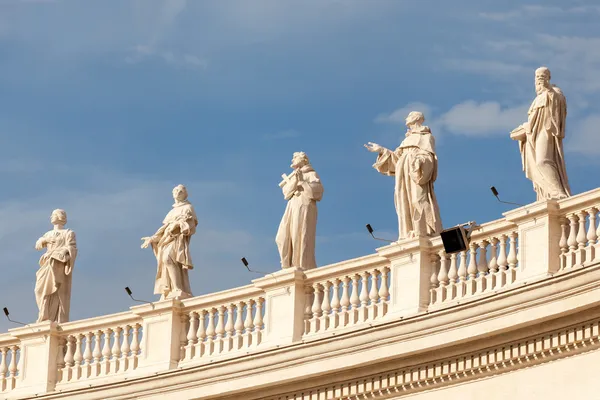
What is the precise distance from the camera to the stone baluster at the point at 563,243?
3597 centimetres

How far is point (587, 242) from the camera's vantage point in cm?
3584

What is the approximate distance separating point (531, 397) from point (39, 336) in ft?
37.4

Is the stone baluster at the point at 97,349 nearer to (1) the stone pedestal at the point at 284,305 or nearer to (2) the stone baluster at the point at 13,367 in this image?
(2) the stone baluster at the point at 13,367

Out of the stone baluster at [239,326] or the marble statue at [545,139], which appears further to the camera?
the stone baluster at [239,326]

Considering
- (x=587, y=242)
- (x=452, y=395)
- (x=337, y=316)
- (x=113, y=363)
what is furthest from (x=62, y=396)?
(x=587, y=242)

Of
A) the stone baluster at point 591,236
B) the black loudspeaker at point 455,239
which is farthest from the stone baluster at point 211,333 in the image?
the stone baluster at point 591,236

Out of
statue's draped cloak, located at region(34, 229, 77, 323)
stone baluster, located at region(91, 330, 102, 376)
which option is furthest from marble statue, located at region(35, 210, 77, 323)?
stone baluster, located at region(91, 330, 102, 376)

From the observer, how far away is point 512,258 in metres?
36.7

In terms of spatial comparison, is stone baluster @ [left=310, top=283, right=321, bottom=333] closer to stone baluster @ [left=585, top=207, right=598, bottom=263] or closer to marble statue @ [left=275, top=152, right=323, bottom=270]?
marble statue @ [left=275, top=152, right=323, bottom=270]

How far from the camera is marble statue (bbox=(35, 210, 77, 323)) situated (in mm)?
43719

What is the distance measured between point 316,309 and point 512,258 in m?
4.34

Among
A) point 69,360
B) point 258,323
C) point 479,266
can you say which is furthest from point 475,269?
point 69,360

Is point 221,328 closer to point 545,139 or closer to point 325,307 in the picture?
point 325,307

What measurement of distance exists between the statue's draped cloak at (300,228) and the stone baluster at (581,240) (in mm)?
5961
